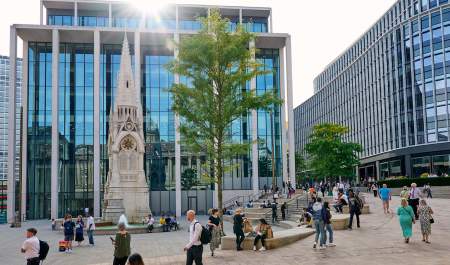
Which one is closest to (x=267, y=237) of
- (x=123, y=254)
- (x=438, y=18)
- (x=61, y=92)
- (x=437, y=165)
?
(x=123, y=254)

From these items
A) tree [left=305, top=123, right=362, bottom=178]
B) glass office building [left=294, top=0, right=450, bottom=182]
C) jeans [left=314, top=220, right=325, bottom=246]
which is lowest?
jeans [left=314, top=220, right=325, bottom=246]

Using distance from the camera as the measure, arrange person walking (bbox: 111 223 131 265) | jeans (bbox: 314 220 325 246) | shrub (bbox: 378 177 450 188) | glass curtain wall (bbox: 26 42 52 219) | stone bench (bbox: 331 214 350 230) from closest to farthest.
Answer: person walking (bbox: 111 223 131 265)
jeans (bbox: 314 220 325 246)
stone bench (bbox: 331 214 350 230)
shrub (bbox: 378 177 450 188)
glass curtain wall (bbox: 26 42 52 219)

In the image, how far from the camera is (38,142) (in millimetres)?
54031

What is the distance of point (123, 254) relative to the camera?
37.2 ft

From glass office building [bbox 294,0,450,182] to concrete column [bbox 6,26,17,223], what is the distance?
46471 millimetres

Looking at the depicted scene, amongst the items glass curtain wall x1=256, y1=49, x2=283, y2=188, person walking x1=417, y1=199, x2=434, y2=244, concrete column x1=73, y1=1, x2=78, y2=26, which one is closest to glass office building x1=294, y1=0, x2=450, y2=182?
glass curtain wall x1=256, y1=49, x2=283, y2=188

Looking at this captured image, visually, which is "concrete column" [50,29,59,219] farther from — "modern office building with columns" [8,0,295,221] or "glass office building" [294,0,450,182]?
"glass office building" [294,0,450,182]

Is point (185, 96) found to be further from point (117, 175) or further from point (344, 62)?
point (344, 62)

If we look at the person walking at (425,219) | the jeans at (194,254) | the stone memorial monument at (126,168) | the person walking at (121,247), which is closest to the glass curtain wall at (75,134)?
the stone memorial monument at (126,168)

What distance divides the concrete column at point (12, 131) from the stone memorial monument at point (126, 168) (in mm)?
20512

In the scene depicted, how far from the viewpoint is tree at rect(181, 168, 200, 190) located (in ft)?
184

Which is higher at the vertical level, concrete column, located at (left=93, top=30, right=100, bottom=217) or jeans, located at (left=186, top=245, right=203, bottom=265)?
concrete column, located at (left=93, top=30, right=100, bottom=217)

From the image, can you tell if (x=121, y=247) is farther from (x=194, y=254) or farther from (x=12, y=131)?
(x=12, y=131)

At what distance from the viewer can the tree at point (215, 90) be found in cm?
2161
